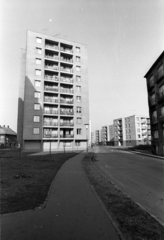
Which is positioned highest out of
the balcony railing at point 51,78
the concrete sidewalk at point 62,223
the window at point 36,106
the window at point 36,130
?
the balcony railing at point 51,78

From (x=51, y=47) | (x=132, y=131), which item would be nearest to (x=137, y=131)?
(x=132, y=131)

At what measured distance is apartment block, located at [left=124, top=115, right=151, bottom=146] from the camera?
7519cm

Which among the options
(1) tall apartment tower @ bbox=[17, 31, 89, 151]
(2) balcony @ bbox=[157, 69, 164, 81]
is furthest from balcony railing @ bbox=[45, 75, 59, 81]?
(2) balcony @ bbox=[157, 69, 164, 81]

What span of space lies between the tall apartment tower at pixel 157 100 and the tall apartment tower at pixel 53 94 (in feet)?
44.9

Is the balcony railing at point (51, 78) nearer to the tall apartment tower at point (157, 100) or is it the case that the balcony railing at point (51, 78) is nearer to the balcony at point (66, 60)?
the balcony at point (66, 60)

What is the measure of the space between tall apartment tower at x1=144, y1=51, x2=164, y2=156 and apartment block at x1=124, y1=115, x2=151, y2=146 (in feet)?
164

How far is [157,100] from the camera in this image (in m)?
25.2

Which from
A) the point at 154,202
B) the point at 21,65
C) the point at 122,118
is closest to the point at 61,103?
the point at 21,65

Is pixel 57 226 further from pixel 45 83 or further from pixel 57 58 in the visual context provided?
pixel 57 58

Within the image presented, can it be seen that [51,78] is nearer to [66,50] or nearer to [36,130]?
[66,50]

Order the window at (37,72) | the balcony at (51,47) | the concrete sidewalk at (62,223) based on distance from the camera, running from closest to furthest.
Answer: the concrete sidewalk at (62,223)
the window at (37,72)
the balcony at (51,47)

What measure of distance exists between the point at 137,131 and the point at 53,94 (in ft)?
183

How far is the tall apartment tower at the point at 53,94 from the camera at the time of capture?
3253 centimetres

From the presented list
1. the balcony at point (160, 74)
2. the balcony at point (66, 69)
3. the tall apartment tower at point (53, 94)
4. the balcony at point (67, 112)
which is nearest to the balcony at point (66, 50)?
the tall apartment tower at point (53, 94)
